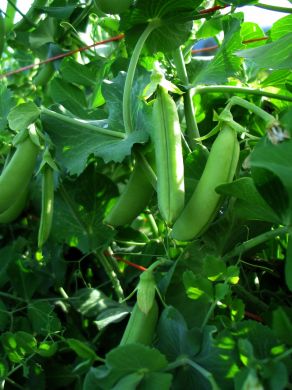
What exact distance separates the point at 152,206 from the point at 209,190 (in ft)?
1.13

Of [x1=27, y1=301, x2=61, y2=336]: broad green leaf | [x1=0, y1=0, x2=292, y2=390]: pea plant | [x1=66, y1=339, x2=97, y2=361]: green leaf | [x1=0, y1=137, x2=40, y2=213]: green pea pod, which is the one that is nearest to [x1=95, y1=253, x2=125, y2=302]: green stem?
[x1=0, y1=0, x2=292, y2=390]: pea plant

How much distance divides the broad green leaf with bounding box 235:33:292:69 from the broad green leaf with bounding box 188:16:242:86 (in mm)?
73

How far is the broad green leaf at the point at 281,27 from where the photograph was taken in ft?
3.31

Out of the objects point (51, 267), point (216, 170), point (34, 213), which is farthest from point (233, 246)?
point (34, 213)

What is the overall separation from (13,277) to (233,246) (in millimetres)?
454

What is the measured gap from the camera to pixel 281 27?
3.35ft

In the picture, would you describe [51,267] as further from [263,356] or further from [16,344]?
[263,356]

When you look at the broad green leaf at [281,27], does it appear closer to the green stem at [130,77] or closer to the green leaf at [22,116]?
the green stem at [130,77]

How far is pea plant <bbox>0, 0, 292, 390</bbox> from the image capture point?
72cm

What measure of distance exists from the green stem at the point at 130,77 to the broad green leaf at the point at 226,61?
11 cm

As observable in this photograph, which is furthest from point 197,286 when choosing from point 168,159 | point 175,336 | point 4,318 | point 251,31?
point 251,31

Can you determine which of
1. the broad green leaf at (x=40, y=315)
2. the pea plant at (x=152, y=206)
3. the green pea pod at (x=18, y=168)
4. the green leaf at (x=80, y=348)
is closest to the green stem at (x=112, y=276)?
the pea plant at (x=152, y=206)

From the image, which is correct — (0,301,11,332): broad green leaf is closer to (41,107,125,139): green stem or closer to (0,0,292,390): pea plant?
(0,0,292,390): pea plant

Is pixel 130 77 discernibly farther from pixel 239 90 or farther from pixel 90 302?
pixel 90 302
